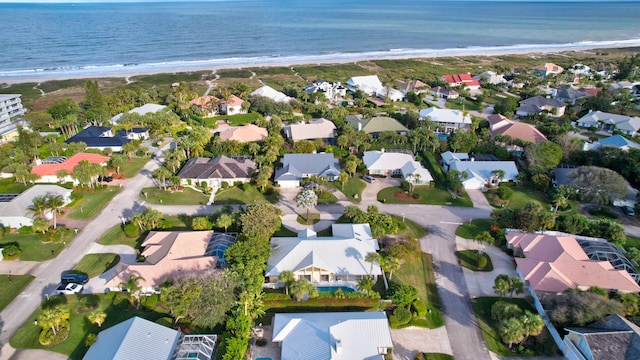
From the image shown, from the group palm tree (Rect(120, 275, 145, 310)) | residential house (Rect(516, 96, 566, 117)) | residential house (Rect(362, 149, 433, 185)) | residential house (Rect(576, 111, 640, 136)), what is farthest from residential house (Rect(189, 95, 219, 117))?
residential house (Rect(576, 111, 640, 136))

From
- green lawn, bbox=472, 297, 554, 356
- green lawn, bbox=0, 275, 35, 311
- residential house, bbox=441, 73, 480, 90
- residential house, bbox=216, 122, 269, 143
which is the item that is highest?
residential house, bbox=441, 73, 480, 90

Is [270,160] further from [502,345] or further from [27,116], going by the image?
[27,116]

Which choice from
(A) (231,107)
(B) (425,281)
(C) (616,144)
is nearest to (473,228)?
(B) (425,281)

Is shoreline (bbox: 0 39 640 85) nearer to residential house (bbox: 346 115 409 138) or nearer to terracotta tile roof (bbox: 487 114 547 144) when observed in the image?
residential house (bbox: 346 115 409 138)

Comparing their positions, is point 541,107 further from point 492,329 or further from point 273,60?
point 273,60

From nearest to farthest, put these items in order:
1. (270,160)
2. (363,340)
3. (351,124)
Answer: (363,340) → (270,160) → (351,124)

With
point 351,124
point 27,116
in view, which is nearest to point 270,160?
point 351,124

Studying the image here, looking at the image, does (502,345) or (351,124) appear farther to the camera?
(351,124)
